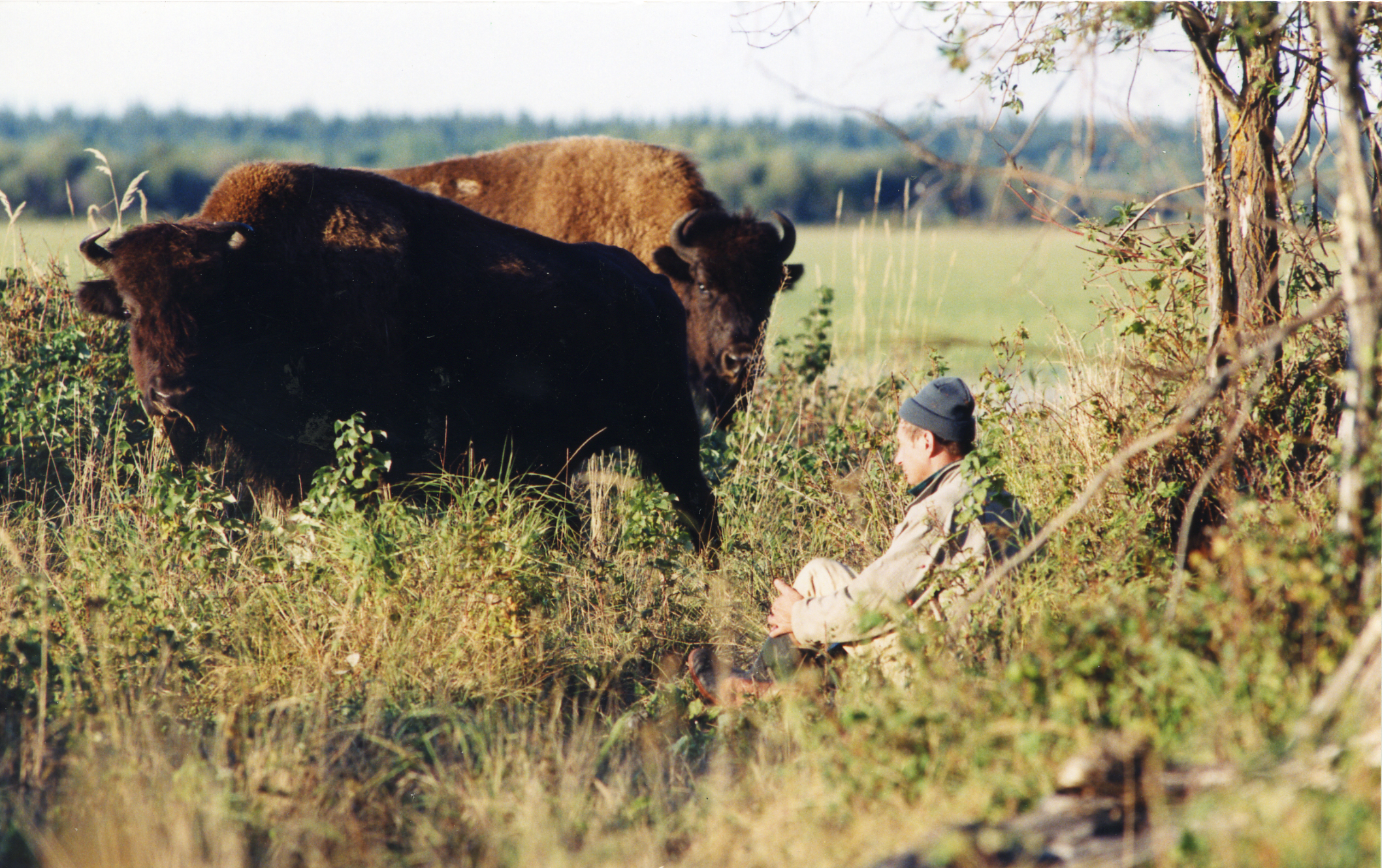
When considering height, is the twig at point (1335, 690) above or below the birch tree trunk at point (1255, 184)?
below

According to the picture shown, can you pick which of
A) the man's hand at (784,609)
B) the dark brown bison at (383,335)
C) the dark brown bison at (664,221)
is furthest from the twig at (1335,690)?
the dark brown bison at (664,221)

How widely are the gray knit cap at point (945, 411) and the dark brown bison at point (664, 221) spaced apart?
4481mm

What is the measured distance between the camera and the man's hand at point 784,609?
419 centimetres

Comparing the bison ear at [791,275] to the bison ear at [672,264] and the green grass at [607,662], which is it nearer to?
the bison ear at [672,264]

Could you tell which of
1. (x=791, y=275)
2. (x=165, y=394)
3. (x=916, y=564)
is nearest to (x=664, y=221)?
(x=791, y=275)

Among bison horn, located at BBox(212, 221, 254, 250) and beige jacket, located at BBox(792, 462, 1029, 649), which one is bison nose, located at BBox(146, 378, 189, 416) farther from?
beige jacket, located at BBox(792, 462, 1029, 649)

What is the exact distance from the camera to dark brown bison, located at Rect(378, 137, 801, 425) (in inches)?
355

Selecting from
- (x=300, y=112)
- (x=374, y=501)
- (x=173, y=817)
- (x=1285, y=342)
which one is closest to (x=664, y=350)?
(x=374, y=501)

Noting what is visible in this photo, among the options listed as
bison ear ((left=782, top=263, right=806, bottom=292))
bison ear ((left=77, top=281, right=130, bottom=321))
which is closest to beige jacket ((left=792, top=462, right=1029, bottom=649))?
bison ear ((left=77, top=281, right=130, bottom=321))

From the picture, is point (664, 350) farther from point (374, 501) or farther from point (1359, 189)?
point (1359, 189)

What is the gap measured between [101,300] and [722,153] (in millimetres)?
108352

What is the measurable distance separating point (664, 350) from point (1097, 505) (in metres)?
2.88

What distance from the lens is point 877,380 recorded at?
28.2 feet

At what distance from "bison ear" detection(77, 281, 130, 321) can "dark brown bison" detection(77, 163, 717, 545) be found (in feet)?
0.03
